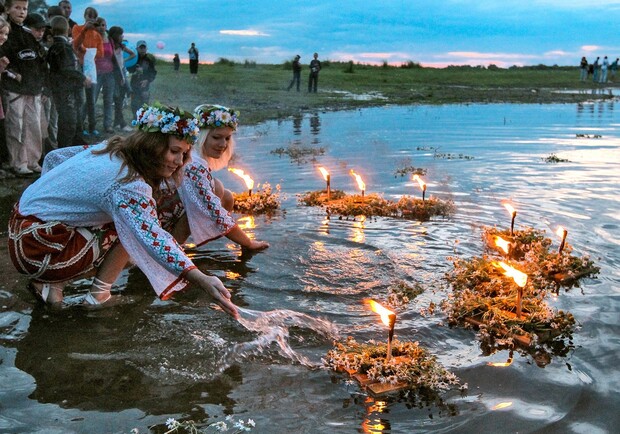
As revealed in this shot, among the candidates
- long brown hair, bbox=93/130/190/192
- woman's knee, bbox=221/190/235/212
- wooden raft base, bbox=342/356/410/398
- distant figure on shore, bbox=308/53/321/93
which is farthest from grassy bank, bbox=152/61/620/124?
wooden raft base, bbox=342/356/410/398

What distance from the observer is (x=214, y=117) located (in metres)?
6.80

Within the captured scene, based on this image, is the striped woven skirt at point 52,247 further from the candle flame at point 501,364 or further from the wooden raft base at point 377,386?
the candle flame at point 501,364

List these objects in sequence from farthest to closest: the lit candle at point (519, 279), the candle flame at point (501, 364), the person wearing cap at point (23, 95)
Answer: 1. the person wearing cap at point (23, 95)
2. the lit candle at point (519, 279)
3. the candle flame at point (501, 364)

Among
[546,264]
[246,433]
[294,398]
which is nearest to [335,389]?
[294,398]

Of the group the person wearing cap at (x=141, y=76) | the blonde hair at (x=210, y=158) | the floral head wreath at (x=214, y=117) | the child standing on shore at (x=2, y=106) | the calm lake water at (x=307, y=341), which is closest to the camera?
the calm lake water at (x=307, y=341)

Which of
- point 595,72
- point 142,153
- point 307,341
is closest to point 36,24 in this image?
point 142,153

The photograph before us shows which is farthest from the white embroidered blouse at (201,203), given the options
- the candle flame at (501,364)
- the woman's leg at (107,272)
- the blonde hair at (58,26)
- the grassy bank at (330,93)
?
the grassy bank at (330,93)

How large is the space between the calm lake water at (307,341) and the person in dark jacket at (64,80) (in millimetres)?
2404

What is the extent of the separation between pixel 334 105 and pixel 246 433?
2417 centimetres

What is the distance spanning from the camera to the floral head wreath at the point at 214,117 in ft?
22.2

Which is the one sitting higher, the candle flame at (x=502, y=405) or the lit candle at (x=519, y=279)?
the lit candle at (x=519, y=279)

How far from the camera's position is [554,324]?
5.32 metres

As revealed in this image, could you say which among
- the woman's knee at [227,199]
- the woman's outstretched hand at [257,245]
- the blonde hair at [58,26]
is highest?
the blonde hair at [58,26]

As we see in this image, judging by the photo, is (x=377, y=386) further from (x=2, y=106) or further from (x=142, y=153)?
(x=2, y=106)
